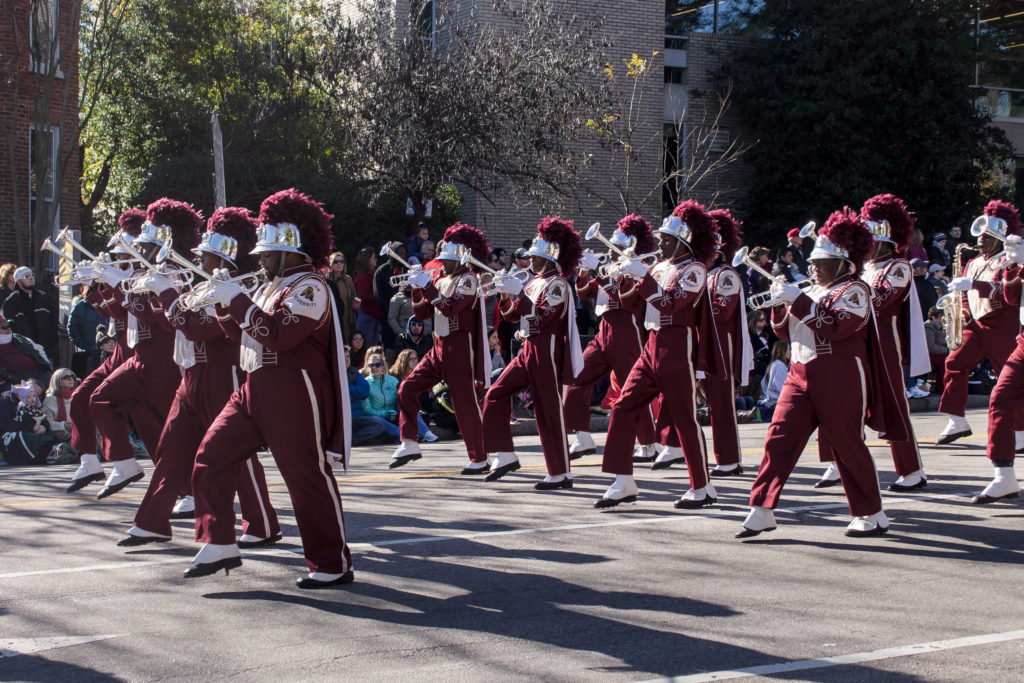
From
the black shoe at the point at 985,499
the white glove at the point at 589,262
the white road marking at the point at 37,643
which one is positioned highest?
the white glove at the point at 589,262

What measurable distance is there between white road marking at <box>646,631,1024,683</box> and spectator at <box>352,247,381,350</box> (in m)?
12.0

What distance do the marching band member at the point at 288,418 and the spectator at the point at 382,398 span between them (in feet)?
24.8

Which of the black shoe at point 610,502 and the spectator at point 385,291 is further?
the spectator at point 385,291

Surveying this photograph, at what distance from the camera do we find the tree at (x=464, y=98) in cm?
2256

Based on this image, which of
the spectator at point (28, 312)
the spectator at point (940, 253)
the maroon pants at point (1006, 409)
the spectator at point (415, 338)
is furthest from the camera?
the spectator at point (940, 253)

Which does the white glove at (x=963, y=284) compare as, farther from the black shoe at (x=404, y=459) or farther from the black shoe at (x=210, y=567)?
the black shoe at (x=210, y=567)

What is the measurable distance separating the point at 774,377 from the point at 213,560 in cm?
1073

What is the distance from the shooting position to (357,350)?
1582 cm

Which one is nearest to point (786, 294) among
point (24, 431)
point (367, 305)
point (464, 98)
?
point (24, 431)

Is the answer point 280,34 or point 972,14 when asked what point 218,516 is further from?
point 972,14

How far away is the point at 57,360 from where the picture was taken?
15.8 m

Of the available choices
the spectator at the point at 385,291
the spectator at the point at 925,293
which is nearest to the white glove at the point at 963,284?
the spectator at the point at 925,293

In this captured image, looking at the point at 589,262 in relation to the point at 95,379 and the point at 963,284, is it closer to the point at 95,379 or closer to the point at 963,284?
the point at 963,284

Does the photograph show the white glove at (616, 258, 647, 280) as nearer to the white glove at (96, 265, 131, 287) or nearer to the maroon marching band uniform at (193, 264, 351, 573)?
the maroon marching band uniform at (193, 264, 351, 573)
